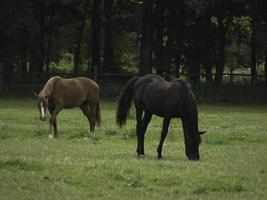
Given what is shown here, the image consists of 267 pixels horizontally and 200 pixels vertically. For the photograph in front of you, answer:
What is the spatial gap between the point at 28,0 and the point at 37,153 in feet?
120

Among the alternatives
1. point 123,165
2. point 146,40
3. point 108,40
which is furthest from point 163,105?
point 108,40

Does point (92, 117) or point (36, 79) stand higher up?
point (36, 79)

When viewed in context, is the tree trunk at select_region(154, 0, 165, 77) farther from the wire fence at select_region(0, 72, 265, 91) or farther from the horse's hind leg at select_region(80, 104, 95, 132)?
the horse's hind leg at select_region(80, 104, 95, 132)

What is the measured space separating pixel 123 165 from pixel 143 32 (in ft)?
121

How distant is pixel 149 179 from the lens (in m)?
14.0

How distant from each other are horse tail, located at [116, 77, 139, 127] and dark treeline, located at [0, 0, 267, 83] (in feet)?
89.8

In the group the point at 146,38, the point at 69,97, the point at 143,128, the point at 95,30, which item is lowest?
the point at 143,128

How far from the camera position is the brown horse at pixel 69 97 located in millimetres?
25469

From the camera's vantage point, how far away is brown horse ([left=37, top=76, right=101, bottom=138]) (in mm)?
25469

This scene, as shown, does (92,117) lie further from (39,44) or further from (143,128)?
(39,44)

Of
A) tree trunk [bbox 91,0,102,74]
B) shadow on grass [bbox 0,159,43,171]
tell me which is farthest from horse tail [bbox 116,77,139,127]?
tree trunk [bbox 91,0,102,74]

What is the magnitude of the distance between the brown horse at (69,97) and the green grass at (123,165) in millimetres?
701

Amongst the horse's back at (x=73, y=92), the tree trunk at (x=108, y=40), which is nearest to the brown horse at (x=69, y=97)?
the horse's back at (x=73, y=92)

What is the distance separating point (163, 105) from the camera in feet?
60.6
